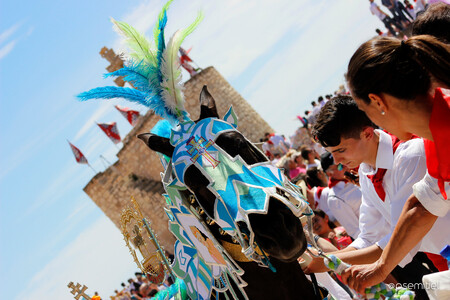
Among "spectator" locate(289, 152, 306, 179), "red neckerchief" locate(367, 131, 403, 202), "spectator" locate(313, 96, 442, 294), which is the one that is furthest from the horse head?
"spectator" locate(289, 152, 306, 179)

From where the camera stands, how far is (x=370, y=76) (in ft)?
5.57

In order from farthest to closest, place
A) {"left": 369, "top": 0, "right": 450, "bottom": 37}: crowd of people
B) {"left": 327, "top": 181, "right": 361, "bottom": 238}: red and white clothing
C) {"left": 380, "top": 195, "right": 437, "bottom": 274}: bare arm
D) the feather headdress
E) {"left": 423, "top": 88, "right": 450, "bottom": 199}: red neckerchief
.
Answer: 1. {"left": 369, "top": 0, "right": 450, "bottom": 37}: crowd of people
2. {"left": 327, "top": 181, "right": 361, "bottom": 238}: red and white clothing
3. the feather headdress
4. {"left": 380, "top": 195, "right": 437, "bottom": 274}: bare arm
5. {"left": 423, "top": 88, "right": 450, "bottom": 199}: red neckerchief

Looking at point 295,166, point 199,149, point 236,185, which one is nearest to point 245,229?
point 236,185

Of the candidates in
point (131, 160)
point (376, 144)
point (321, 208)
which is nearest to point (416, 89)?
point (376, 144)

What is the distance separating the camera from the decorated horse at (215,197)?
7.09 ft

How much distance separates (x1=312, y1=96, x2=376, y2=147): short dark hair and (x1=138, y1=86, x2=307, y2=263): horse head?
1.84 ft

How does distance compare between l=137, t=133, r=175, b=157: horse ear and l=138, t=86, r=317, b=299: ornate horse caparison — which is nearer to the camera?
l=138, t=86, r=317, b=299: ornate horse caparison

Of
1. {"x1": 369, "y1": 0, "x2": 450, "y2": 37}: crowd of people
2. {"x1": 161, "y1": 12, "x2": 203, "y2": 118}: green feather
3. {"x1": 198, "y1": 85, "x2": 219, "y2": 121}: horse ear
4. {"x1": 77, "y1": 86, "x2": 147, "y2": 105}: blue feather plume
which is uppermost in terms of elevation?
{"x1": 77, "y1": 86, "x2": 147, "y2": 105}: blue feather plume

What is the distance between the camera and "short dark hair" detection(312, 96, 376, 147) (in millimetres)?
2879

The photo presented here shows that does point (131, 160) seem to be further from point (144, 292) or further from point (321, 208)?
point (321, 208)

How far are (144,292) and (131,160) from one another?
36.4ft

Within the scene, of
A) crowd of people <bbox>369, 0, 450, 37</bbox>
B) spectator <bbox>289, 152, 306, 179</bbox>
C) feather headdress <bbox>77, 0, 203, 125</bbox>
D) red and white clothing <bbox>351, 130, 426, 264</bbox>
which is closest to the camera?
red and white clothing <bbox>351, 130, 426, 264</bbox>

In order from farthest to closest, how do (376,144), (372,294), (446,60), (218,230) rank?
(376,144) → (218,230) → (372,294) → (446,60)

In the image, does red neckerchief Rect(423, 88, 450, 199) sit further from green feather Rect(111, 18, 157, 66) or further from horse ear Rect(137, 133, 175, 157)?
green feather Rect(111, 18, 157, 66)
